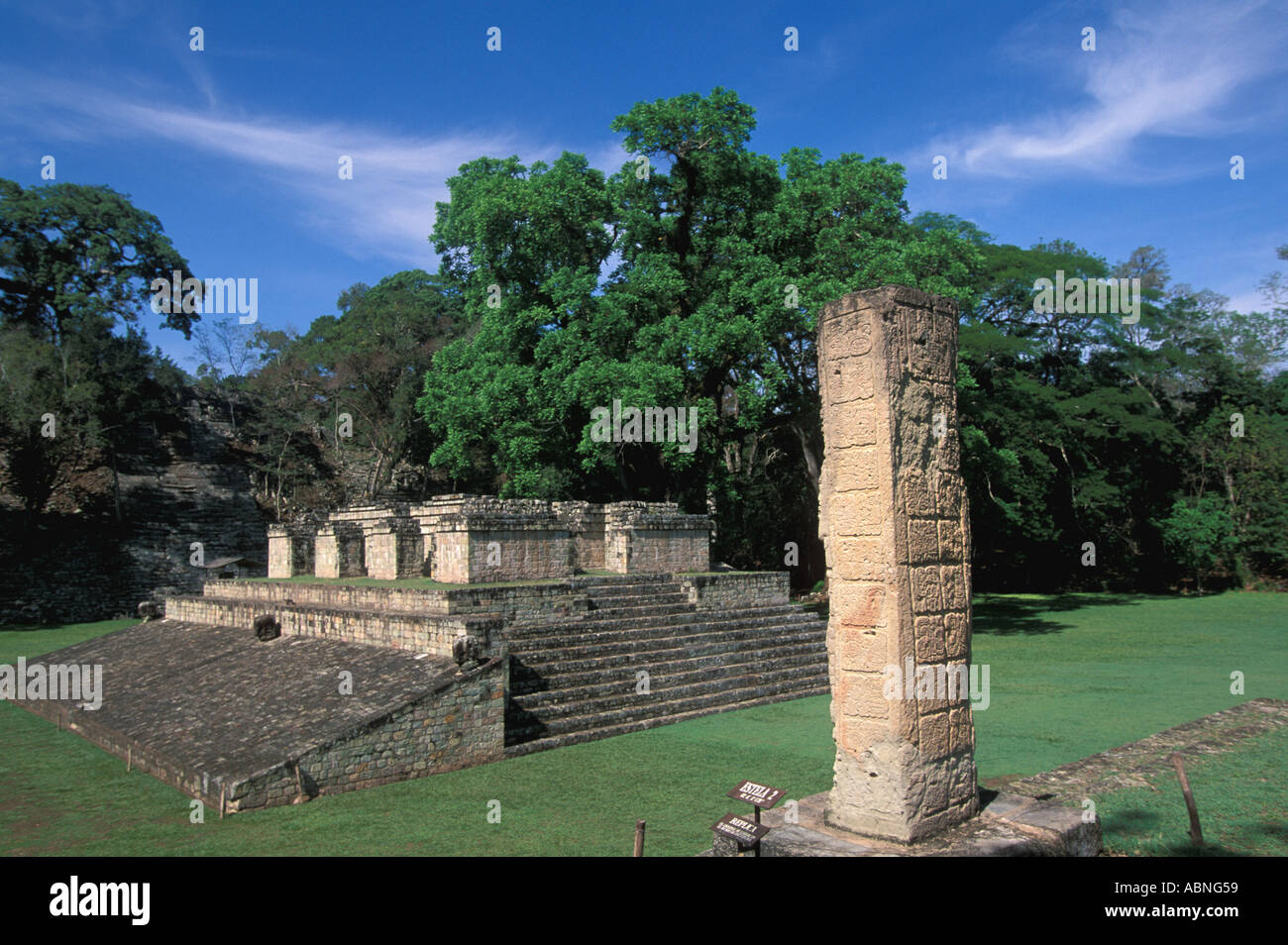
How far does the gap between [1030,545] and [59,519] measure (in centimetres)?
2911

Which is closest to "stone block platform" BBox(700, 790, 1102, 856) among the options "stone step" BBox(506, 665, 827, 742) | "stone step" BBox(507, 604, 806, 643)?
"stone step" BBox(506, 665, 827, 742)

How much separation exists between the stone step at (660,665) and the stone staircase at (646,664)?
1 cm

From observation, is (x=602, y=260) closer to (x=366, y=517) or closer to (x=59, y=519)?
(x=366, y=517)

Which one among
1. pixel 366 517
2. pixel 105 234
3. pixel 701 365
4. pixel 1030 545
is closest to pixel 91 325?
pixel 105 234

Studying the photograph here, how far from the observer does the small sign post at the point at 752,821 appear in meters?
4.58

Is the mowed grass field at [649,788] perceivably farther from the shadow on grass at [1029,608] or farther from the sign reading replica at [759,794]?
the shadow on grass at [1029,608]

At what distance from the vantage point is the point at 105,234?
2862 centimetres

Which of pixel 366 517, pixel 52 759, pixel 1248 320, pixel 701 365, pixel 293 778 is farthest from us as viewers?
pixel 1248 320

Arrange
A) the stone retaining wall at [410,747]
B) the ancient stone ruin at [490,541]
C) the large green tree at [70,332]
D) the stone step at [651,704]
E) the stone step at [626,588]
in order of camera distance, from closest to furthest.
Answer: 1. the stone retaining wall at [410,747]
2. the stone step at [651,704]
3. the ancient stone ruin at [490,541]
4. the stone step at [626,588]
5. the large green tree at [70,332]

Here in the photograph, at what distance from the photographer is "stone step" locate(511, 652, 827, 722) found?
919 centimetres

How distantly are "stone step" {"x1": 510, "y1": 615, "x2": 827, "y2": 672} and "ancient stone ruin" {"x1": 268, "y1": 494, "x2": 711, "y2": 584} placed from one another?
2.05 metres

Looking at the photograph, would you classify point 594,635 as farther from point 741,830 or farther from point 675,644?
point 741,830

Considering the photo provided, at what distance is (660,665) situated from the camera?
10.8 metres

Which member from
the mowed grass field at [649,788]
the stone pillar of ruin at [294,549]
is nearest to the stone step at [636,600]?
the mowed grass field at [649,788]
